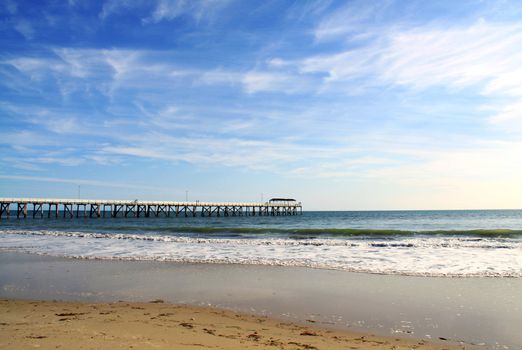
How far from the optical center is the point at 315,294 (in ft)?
26.5

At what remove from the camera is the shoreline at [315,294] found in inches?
233

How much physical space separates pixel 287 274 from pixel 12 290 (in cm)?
621

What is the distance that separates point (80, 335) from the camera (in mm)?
4785

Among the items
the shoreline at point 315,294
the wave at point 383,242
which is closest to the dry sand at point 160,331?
the shoreline at point 315,294

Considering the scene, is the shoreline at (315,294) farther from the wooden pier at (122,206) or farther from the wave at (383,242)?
the wooden pier at (122,206)

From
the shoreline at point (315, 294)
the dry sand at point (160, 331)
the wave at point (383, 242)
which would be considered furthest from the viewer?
the wave at point (383, 242)

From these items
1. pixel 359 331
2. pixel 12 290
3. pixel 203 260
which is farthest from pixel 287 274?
pixel 12 290

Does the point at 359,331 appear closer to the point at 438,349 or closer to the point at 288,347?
the point at 438,349

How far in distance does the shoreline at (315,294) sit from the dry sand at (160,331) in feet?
1.48

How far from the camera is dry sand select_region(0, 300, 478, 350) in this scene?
4559 mm

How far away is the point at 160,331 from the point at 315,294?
3732mm

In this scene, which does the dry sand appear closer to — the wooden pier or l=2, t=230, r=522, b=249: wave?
l=2, t=230, r=522, b=249: wave

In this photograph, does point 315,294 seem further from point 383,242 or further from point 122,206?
point 122,206

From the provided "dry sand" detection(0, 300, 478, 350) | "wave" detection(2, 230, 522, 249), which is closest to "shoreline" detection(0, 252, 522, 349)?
"dry sand" detection(0, 300, 478, 350)
